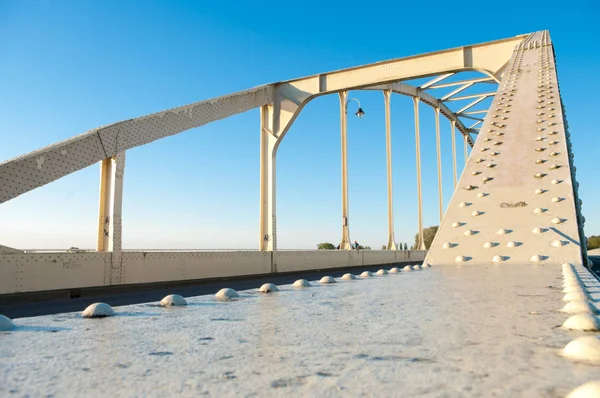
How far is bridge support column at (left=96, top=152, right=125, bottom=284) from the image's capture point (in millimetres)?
7387

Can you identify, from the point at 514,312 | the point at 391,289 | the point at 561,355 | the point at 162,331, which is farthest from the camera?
the point at 391,289

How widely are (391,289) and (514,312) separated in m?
0.99

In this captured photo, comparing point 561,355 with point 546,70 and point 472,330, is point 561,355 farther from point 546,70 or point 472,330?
point 546,70

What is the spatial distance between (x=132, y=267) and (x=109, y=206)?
121 centimetres

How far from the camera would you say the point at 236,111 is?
36.5ft

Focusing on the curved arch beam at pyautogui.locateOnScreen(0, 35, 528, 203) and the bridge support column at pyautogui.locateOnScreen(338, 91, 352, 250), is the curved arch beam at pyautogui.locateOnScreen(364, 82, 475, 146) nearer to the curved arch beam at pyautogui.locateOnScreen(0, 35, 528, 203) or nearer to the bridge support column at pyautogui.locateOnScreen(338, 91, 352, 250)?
the bridge support column at pyautogui.locateOnScreen(338, 91, 352, 250)

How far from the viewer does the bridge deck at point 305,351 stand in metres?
0.94

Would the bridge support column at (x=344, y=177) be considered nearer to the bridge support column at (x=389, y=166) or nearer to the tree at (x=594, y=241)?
the bridge support column at (x=389, y=166)

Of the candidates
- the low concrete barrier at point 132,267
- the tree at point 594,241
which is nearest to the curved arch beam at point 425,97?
the low concrete barrier at point 132,267

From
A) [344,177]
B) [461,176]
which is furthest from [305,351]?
[344,177]

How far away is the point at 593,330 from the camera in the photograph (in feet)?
4.64

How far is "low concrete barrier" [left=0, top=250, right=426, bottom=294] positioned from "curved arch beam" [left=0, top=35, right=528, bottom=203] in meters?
1.00

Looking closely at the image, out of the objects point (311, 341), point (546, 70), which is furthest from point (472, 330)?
point (546, 70)

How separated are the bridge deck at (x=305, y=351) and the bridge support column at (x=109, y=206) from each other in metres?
5.76
